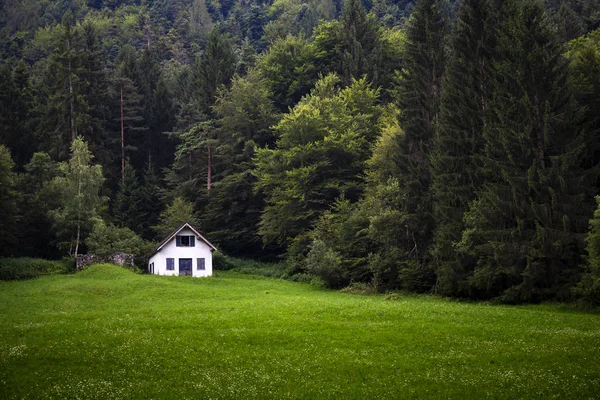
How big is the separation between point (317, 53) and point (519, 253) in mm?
58182

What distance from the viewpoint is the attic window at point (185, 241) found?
2692 inches

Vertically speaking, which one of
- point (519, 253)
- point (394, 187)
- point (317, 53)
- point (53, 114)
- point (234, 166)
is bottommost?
point (519, 253)

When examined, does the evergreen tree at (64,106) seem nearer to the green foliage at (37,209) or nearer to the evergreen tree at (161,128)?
the green foliage at (37,209)

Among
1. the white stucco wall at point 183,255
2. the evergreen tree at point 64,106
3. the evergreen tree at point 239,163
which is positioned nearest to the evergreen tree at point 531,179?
the white stucco wall at point 183,255

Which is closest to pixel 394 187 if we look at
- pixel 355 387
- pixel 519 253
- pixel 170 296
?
pixel 519 253

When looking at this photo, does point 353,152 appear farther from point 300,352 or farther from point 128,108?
point 300,352

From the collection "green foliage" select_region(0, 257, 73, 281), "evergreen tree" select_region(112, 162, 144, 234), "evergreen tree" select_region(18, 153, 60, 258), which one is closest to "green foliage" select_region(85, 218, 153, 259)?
"green foliage" select_region(0, 257, 73, 281)

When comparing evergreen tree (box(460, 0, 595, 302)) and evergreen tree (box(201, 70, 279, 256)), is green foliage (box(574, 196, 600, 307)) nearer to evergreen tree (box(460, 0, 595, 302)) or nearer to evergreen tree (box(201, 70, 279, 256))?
evergreen tree (box(460, 0, 595, 302))

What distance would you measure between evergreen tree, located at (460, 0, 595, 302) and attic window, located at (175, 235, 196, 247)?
34701 millimetres

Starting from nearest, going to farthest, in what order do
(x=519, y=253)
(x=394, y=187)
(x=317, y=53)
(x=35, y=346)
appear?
(x=35, y=346)
(x=519, y=253)
(x=394, y=187)
(x=317, y=53)

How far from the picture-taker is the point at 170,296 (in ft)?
150

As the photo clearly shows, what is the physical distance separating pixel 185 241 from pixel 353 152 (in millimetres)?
23316

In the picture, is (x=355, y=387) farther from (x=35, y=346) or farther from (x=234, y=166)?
(x=234, y=166)

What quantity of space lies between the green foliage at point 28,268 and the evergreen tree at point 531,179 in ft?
146
